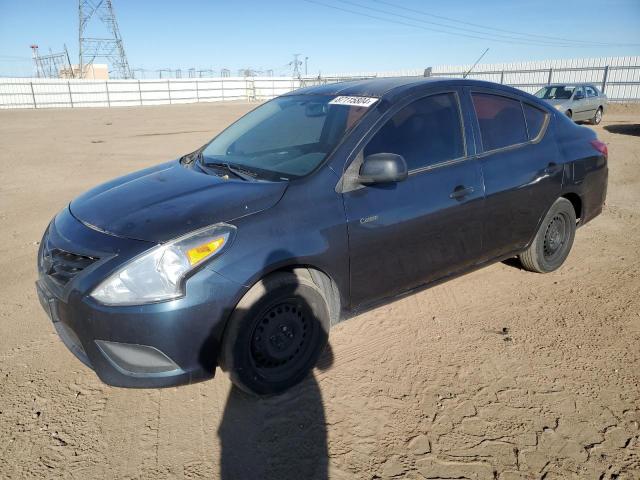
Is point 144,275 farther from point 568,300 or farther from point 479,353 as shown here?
point 568,300

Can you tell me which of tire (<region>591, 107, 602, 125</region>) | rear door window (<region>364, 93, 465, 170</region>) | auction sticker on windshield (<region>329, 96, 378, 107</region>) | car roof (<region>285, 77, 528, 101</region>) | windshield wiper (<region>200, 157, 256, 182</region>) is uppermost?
car roof (<region>285, 77, 528, 101</region>)

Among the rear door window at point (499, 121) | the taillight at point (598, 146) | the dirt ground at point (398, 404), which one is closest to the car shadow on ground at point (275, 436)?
the dirt ground at point (398, 404)

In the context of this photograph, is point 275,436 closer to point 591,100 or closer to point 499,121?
point 499,121

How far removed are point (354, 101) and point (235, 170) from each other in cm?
94

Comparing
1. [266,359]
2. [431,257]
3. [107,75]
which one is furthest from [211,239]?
[107,75]

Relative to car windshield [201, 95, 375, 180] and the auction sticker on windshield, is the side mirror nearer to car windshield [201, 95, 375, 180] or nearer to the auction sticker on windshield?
car windshield [201, 95, 375, 180]

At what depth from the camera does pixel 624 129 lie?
648 inches

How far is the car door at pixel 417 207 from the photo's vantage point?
9.57 ft

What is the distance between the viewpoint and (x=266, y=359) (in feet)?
8.85

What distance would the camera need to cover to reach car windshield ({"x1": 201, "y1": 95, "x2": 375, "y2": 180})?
3021 mm

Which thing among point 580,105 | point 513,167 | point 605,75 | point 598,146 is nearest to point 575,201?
point 598,146

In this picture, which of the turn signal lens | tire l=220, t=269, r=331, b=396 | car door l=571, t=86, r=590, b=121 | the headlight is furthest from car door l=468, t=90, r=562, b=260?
car door l=571, t=86, r=590, b=121

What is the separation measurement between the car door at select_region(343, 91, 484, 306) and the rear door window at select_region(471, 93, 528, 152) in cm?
24

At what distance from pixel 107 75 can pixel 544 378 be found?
62906mm
